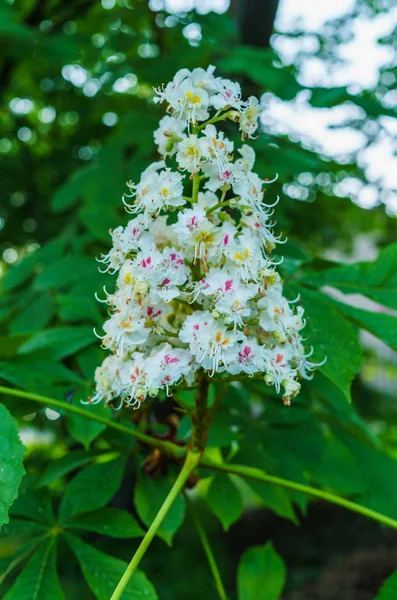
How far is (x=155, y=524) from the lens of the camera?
0.95 metres

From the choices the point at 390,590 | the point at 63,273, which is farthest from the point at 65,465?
the point at 63,273

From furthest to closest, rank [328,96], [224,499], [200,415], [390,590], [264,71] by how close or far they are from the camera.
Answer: [264,71]
[328,96]
[224,499]
[390,590]
[200,415]

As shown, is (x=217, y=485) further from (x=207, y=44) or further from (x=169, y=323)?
(x=207, y=44)

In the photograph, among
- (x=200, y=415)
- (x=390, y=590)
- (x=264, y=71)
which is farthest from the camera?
(x=264, y=71)

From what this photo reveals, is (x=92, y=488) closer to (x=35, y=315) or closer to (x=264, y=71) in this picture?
(x=35, y=315)

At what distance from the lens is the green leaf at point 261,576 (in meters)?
1.69

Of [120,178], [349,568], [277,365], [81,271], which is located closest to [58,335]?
[81,271]

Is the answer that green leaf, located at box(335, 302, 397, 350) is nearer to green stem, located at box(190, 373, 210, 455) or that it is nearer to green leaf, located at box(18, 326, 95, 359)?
green stem, located at box(190, 373, 210, 455)

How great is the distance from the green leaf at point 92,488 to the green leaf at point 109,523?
0.03m

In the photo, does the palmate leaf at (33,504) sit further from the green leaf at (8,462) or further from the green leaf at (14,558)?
the green leaf at (8,462)

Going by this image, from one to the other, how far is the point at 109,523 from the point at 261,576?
2.16ft

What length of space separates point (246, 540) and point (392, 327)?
4399 mm

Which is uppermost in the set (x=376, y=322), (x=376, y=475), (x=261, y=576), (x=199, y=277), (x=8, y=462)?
(x=199, y=277)

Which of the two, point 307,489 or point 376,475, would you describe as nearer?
point 307,489
